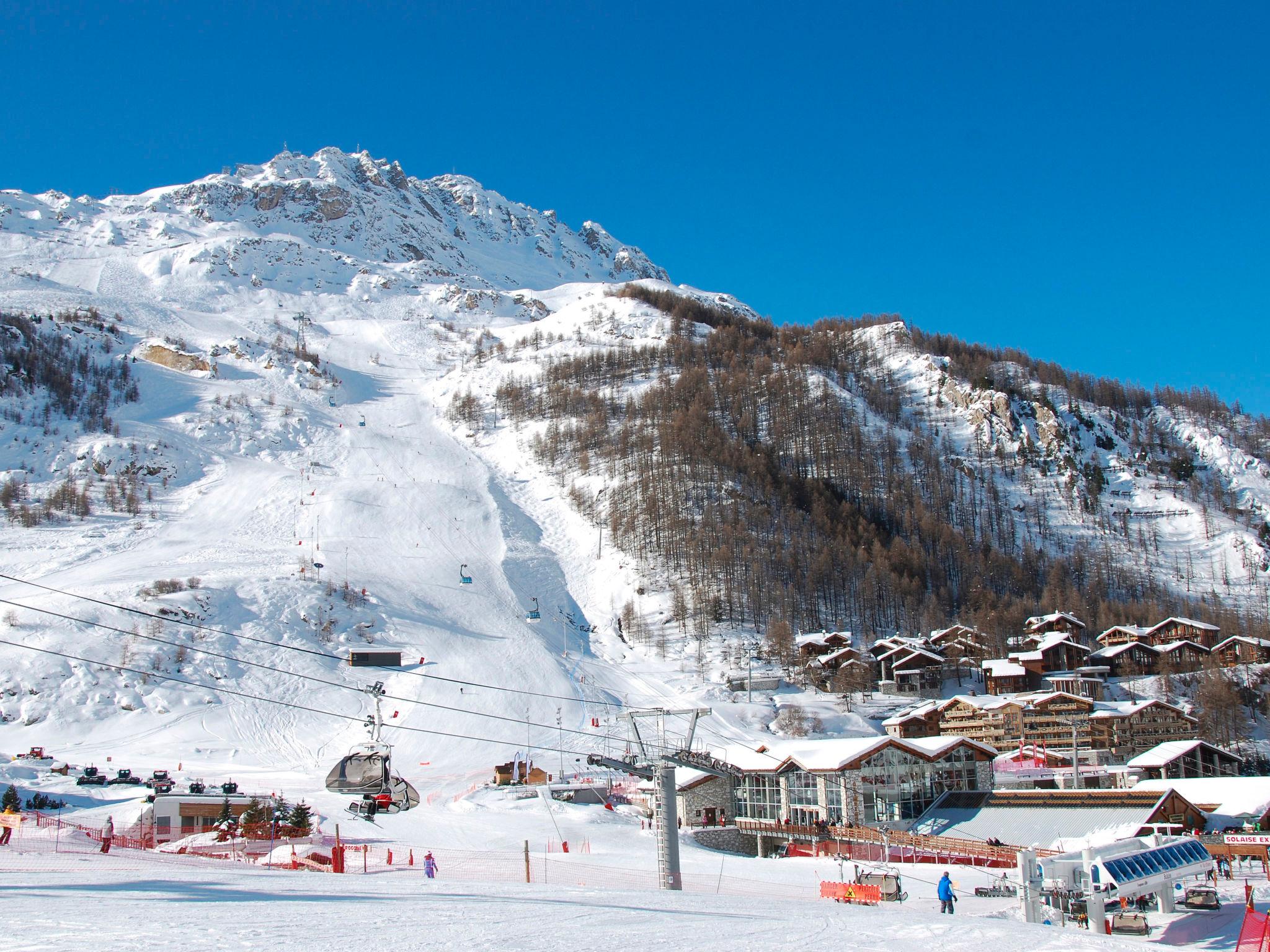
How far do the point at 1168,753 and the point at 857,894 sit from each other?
89.1 ft

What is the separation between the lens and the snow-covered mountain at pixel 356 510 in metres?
44.3

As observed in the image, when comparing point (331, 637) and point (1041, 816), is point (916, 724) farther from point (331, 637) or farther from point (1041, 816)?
point (331, 637)

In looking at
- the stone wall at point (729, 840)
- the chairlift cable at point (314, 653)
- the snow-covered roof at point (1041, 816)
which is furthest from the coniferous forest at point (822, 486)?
Answer: the snow-covered roof at point (1041, 816)

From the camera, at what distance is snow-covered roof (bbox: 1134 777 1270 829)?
1335 inches

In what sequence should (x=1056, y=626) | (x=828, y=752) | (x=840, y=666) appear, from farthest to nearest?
(x=1056, y=626) → (x=840, y=666) → (x=828, y=752)

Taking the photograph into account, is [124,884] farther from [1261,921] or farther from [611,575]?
[611,575]

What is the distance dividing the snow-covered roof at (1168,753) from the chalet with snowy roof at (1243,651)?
73.7 ft

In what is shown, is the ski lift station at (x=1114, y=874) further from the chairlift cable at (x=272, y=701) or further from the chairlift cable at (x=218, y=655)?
the chairlift cable at (x=218, y=655)

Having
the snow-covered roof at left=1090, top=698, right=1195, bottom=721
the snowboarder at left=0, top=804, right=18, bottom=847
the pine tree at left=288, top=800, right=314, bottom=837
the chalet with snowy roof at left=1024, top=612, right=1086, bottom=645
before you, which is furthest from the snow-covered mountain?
the chalet with snowy roof at left=1024, top=612, right=1086, bottom=645

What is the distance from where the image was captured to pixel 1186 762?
136 ft

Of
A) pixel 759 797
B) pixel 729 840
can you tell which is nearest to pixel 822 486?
pixel 759 797

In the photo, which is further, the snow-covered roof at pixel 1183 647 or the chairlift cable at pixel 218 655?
the snow-covered roof at pixel 1183 647

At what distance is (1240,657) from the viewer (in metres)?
62.7

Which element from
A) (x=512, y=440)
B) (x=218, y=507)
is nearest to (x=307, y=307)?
(x=512, y=440)
